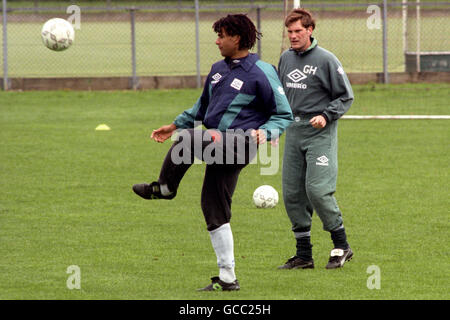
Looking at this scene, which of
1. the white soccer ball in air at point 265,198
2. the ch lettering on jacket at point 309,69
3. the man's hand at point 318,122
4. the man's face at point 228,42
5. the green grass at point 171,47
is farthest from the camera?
the green grass at point 171,47

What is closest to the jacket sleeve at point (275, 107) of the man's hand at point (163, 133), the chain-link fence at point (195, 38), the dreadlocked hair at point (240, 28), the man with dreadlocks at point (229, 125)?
the man with dreadlocks at point (229, 125)

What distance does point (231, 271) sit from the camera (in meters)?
6.66

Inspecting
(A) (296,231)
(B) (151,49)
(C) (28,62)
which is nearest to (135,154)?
(A) (296,231)

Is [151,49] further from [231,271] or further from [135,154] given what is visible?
[231,271]

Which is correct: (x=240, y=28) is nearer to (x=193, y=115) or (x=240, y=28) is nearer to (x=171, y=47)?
(x=193, y=115)

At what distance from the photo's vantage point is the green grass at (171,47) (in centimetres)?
2662

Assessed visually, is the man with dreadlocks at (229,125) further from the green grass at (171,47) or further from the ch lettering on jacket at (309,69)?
the green grass at (171,47)

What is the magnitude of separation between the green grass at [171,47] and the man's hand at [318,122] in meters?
16.2

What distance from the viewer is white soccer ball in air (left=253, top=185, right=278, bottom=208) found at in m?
10.2

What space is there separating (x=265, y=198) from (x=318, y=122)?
308 centimetres

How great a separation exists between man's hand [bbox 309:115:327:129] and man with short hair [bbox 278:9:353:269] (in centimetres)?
9

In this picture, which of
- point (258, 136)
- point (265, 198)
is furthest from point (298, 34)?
point (265, 198)

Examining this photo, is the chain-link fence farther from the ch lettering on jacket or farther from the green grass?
the ch lettering on jacket

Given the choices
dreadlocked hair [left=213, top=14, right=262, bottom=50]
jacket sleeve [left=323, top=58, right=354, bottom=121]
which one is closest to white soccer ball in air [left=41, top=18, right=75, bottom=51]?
jacket sleeve [left=323, top=58, right=354, bottom=121]
